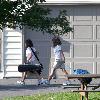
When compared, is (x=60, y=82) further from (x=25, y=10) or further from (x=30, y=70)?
(x=25, y=10)

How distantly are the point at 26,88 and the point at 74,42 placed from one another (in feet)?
13.0

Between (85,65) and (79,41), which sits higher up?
(79,41)

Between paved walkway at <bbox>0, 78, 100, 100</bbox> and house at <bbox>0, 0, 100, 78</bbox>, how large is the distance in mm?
1011

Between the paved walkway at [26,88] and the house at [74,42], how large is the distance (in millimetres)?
1011

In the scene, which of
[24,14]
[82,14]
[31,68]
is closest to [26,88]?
[31,68]

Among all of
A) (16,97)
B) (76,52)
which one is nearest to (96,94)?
(16,97)

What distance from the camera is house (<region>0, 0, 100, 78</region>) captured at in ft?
60.0

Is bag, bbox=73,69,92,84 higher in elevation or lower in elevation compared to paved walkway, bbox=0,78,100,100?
higher

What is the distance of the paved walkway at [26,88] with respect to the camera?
13.8m

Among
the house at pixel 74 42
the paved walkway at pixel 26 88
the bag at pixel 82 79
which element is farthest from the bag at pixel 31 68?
the house at pixel 74 42

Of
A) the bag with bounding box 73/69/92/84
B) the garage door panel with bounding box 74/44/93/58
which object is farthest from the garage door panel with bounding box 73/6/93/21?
the bag with bounding box 73/69/92/84

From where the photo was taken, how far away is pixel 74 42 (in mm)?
18328

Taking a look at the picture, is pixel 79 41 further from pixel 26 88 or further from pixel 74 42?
pixel 26 88

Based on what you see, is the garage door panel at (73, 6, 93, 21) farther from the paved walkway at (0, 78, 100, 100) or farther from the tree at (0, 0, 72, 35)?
the tree at (0, 0, 72, 35)
